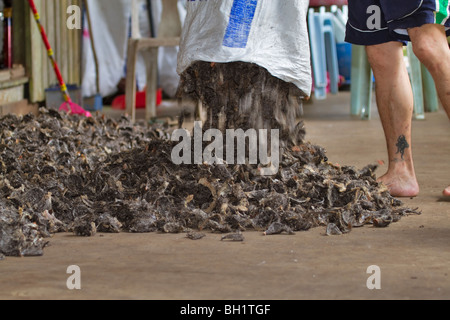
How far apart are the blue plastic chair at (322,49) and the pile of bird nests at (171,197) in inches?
162

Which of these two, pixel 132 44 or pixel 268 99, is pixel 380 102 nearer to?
pixel 268 99

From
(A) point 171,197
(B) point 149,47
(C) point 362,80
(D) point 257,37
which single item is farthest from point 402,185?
(B) point 149,47

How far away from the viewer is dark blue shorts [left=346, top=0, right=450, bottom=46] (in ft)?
9.87

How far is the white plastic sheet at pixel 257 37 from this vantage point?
292cm

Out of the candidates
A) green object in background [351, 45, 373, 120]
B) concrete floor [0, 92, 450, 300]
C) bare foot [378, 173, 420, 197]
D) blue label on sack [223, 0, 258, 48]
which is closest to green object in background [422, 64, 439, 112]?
green object in background [351, 45, 373, 120]

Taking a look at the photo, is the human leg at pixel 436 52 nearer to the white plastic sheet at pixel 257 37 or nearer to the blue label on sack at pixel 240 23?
the white plastic sheet at pixel 257 37

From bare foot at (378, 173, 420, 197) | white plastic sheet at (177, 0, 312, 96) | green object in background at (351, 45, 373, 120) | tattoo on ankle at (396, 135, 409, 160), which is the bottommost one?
bare foot at (378, 173, 420, 197)

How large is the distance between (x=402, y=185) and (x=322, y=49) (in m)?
4.38

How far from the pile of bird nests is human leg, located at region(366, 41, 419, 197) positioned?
13 centimetres

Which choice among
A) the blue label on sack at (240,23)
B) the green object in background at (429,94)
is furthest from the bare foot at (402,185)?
the green object in background at (429,94)

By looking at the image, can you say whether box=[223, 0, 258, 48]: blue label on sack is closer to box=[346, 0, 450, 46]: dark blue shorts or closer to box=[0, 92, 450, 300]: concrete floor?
box=[346, 0, 450, 46]: dark blue shorts

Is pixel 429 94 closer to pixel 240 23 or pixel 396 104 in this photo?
pixel 396 104

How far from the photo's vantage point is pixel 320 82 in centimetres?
729

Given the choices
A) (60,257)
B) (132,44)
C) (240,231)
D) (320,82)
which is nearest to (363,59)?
(320,82)
